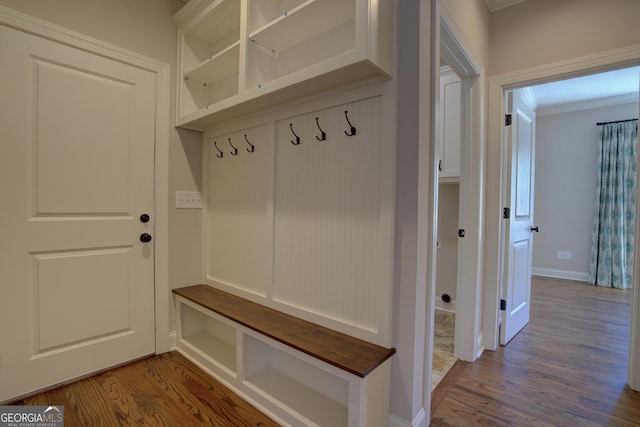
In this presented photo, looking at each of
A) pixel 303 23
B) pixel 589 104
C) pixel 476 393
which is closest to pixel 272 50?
pixel 303 23

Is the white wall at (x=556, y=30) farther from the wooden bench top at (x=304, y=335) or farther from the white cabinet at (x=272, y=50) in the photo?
the wooden bench top at (x=304, y=335)

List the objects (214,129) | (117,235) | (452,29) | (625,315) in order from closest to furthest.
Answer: (452,29) → (117,235) → (214,129) → (625,315)

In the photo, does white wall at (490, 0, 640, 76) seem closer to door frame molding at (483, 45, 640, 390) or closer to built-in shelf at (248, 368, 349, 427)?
door frame molding at (483, 45, 640, 390)

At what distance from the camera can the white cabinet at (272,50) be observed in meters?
1.25

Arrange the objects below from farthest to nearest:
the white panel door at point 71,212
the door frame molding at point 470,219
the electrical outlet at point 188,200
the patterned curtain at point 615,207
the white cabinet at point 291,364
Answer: the patterned curtain at point 615,207, the electrical outlet at point 188,200, the door frame molding at point 470,219, the white panel door at point 71,212, the white cabinet at point 291,364

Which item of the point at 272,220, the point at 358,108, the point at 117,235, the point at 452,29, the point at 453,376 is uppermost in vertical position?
the point at 452,29

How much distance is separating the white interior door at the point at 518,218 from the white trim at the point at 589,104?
8.62ft

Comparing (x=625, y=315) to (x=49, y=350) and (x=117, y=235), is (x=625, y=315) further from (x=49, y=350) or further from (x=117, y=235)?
(x=49, y=350)

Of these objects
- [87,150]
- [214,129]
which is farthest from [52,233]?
[214,129]

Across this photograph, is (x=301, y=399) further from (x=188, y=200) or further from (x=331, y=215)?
(x=188, y=200)

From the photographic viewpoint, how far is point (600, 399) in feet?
5.55

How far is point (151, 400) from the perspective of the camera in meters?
1.63

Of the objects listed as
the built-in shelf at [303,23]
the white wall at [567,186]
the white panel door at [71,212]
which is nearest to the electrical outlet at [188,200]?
the white panel door at [71,212]

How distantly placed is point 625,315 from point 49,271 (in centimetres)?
500
